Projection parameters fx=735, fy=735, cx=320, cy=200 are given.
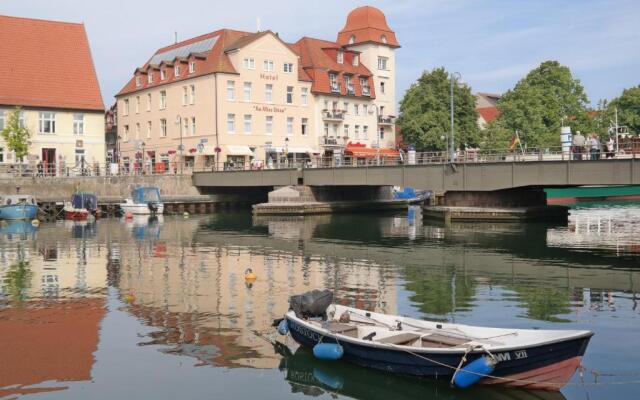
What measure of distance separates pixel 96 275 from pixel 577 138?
32263mm

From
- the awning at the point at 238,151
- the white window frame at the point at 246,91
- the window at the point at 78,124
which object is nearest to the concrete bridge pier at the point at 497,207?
the awning at the point at 238,151

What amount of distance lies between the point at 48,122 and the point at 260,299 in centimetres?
6067

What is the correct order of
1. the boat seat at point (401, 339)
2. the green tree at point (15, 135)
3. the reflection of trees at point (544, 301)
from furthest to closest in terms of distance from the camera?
the green tree at point (15, 135), the reflection of trees at point (544, 301), the boat seat at point (401, 339)

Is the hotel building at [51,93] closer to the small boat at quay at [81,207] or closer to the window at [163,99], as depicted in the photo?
the small boat at quay at [81,207]

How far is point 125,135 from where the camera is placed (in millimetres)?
97438

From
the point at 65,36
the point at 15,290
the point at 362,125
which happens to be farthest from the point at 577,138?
the point at 65,36

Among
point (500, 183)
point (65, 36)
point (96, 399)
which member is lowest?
point (96, 399)

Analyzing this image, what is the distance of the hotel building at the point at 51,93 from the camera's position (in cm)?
7625

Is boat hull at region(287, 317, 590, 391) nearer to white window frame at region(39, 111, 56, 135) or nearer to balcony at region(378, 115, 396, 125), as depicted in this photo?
white window frame at region(39, 111, 56, 135)

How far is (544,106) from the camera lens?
94.1 metres

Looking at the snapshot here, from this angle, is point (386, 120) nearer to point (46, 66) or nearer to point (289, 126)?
point (289, 126)

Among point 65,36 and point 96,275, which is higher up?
point 65,36

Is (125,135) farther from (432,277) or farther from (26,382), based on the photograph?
(26,382)

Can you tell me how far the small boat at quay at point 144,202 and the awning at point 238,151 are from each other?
11.7m
